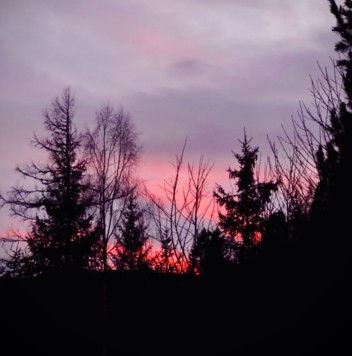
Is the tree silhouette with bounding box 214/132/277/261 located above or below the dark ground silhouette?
Result: above

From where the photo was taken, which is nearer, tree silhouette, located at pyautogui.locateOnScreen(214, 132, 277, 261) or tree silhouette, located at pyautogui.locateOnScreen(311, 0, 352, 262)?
tree silhouette, located at pyautogui.locateOnScreen(311, 0, 352, 262)

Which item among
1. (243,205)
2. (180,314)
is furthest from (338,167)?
(243,205)

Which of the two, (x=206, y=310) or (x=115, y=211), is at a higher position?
(x=115, y=211)

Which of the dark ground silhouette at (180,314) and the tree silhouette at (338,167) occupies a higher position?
the tree silhouette at (338,167)

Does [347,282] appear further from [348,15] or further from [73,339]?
[73,339]

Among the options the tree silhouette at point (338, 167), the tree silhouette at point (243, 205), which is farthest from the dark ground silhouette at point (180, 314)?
the tree silhouette at point (243, 205)

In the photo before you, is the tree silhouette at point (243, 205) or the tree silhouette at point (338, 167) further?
the tree silhouette at point (243, 205)

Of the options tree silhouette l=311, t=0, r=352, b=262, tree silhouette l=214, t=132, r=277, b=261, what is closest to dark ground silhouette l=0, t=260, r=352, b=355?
tree silhouette l=311, t=0, r=352, b=262

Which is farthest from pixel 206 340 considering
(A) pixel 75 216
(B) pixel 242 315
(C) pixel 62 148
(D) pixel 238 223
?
(D) pixel 238 223

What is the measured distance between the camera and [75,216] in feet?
60.7

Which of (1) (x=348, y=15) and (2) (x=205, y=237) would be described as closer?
(1) (x=348, y=15)

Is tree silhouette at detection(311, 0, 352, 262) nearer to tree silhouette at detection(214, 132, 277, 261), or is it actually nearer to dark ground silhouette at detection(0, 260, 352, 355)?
dark ground silhouette at detection(0, 260, 352, 355)

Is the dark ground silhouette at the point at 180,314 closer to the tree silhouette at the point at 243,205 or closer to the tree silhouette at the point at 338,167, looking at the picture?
the tree silhouette at the point at 338,167

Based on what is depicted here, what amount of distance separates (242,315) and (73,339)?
7857mm
